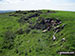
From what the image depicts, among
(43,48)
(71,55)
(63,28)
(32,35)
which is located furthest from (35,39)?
(71,55)

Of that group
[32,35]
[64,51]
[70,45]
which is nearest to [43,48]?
[64,51]

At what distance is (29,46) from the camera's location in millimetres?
25562

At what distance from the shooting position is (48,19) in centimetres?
3888

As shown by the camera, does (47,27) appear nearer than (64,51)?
No

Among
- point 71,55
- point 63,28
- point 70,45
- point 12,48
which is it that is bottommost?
point 12,48

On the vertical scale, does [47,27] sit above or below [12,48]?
above

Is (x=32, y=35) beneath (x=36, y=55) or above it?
above

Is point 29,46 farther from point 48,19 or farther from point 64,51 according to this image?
point 48,19

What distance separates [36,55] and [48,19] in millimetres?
21340

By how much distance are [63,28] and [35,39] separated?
10.4 m

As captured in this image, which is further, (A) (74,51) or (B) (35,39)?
(B) (35,39)

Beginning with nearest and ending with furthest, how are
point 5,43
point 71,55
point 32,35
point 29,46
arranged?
1. point 71,55
2. point 29,46
3. point 5,43
4. point 32,35

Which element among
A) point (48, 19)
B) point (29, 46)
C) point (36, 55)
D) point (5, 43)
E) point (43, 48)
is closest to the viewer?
point (36, 55)

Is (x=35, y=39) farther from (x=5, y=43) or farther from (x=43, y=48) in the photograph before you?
(x=5, y=43)
